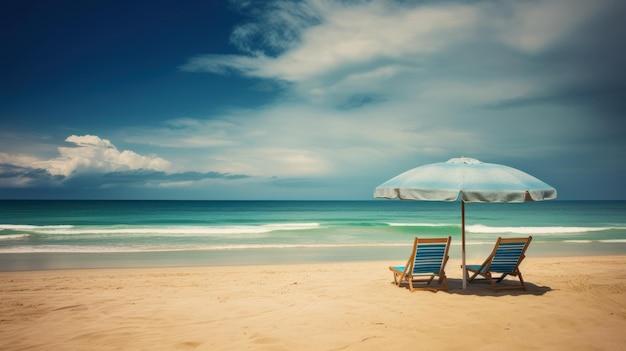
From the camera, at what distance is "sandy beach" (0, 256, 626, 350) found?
435 centimetres

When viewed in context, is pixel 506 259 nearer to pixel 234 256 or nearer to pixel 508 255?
pixel 508 255

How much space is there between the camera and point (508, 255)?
662 cm

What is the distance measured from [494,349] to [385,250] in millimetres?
10927

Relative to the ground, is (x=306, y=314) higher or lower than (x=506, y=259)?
lower

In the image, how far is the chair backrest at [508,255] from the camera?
255 inches

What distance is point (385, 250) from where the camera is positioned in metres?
14.9

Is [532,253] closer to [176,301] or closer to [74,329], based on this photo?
[176,301]

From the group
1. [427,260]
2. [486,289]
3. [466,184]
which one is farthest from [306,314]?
[486,289]

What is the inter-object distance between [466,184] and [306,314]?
293cm

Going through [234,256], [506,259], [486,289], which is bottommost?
[234,256]

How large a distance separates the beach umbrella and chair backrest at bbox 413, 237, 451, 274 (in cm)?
96

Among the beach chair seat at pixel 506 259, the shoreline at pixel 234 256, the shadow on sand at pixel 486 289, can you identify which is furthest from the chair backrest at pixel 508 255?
the shoreline at pixel 234 256

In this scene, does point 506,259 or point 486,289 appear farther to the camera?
point 486,289

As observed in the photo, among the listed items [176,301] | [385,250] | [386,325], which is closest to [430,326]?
[386,325]
